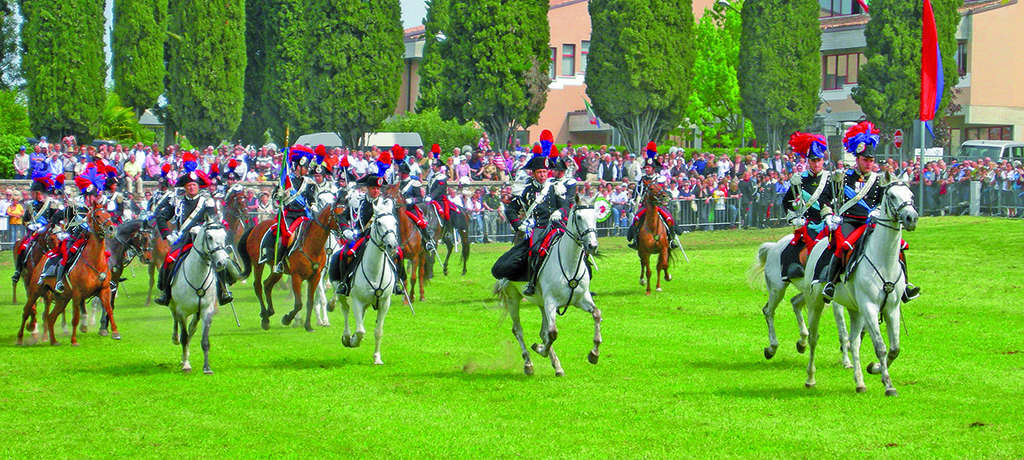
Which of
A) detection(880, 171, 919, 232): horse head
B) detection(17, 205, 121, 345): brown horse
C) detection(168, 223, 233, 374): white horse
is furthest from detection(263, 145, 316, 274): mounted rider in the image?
detection(880, 171, 919, 232): horse head

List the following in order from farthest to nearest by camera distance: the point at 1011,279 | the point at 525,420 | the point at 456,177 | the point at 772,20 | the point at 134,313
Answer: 1. the point at 772,20
2. the point at 456,177
3. the point at 1011,279
4. the point at 134,313
5. the point at 525,420

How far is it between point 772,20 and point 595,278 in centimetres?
3056

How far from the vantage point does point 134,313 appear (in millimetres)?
22516

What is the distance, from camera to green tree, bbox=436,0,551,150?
1902 inches

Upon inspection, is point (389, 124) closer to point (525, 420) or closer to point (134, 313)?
point (134, 313)

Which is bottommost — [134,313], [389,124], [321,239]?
[134,313]

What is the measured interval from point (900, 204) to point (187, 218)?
32.2ft

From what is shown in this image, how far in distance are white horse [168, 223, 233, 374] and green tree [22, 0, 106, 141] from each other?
1226 inches

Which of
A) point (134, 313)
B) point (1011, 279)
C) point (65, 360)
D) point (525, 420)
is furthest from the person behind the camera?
point (1011, 279)

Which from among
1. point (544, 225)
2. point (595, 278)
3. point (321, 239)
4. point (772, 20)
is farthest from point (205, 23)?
point (544, 225)

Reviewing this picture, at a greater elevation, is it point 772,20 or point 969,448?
point 772,20

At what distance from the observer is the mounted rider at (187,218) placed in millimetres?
15766

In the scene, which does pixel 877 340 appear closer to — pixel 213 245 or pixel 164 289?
pixel 213 245

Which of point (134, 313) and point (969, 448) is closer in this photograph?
point (969, 448)
